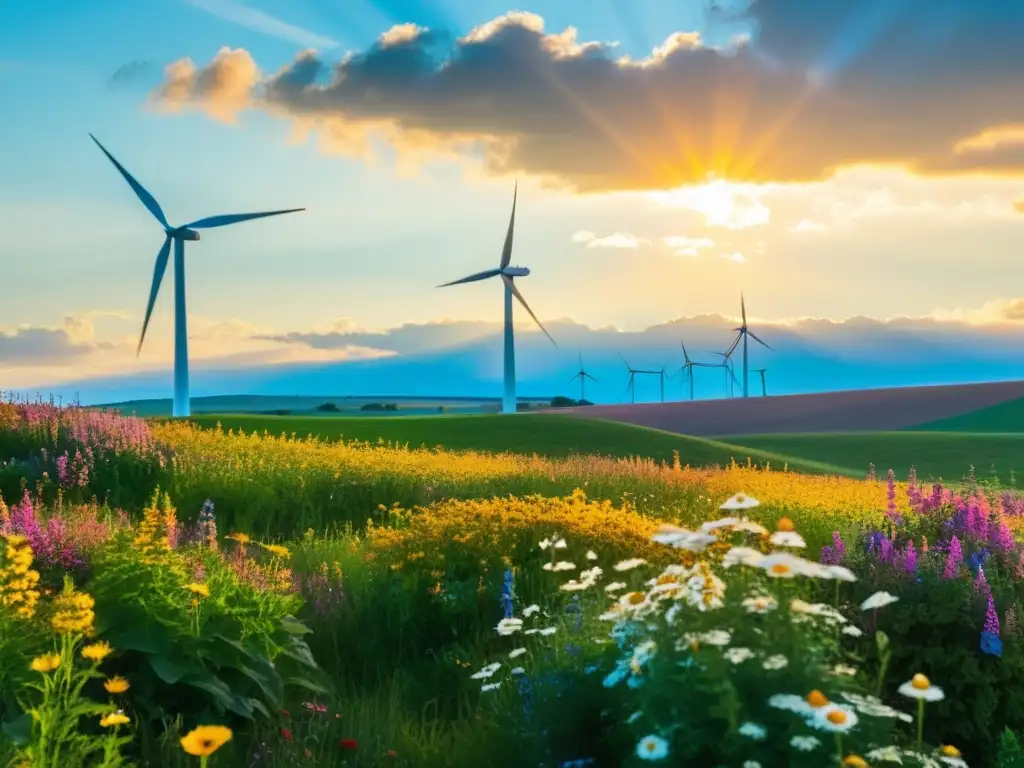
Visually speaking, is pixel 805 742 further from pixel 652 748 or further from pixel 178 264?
pixel 178 264

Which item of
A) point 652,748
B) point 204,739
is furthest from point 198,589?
point 652,748

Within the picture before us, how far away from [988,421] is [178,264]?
44.2 meters

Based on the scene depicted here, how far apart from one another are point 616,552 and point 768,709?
5477 millimetres

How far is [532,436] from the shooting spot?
35.2 metres

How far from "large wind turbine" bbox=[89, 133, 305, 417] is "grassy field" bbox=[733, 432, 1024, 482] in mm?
23601

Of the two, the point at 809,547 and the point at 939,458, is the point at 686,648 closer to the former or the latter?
the point at 809,547

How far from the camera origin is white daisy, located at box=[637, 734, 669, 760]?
11.3ft

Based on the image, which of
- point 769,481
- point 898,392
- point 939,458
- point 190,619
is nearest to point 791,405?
point 898,392

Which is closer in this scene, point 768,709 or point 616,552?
point 768,709

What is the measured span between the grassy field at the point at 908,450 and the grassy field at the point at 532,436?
1.96m

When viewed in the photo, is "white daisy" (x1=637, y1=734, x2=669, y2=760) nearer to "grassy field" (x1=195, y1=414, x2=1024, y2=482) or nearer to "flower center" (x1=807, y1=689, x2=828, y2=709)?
"flower center" (x1=807, y1=689, x2=828, y2=709)

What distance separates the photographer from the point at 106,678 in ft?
17.5

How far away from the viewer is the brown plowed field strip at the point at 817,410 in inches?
1959

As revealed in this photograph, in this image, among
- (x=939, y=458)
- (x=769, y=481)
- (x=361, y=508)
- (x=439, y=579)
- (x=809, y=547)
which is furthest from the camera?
(x=939, y=458)
